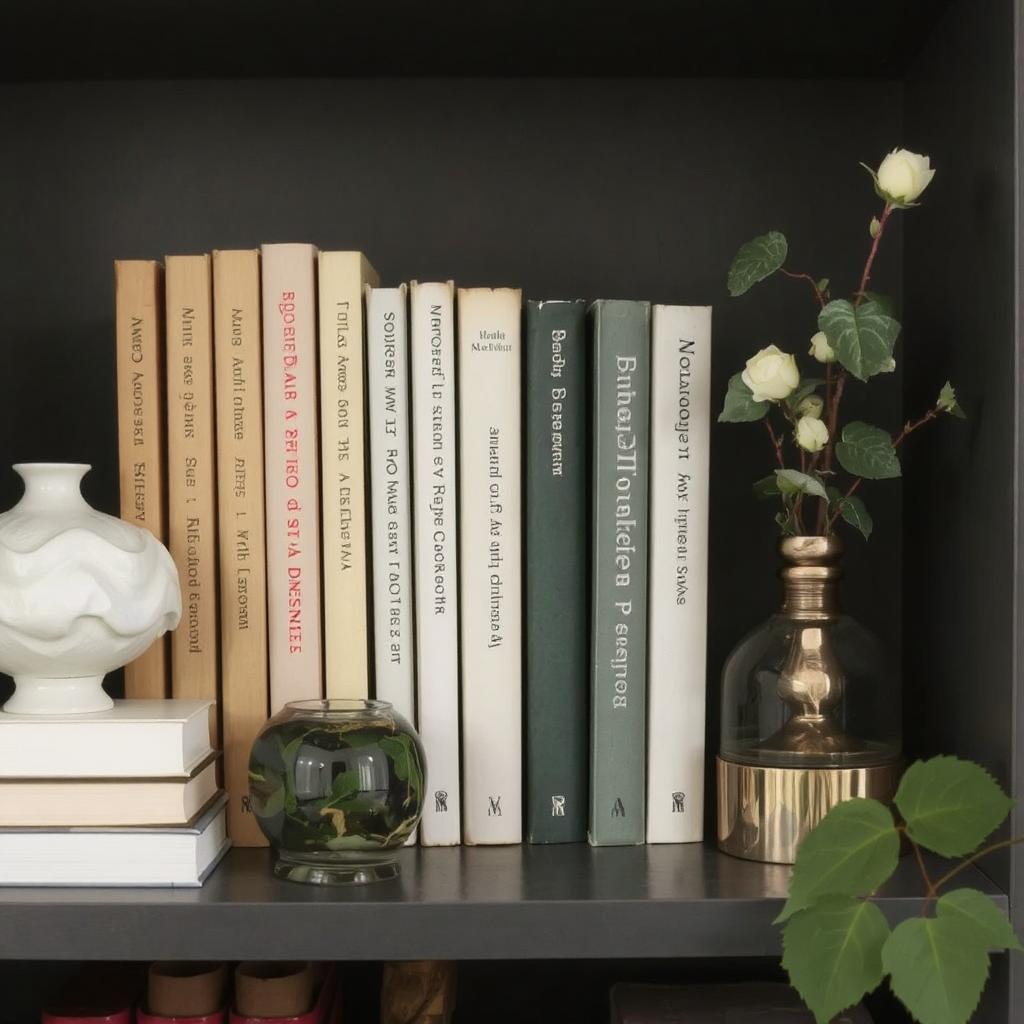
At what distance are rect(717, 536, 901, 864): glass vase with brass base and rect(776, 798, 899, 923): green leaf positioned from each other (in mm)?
90

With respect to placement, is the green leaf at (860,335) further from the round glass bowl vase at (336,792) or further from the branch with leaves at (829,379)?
the round glass bowl vase at (336,792)

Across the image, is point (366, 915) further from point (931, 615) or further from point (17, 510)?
point (931, 615)

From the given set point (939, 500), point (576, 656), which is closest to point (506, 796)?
point (576, 656)

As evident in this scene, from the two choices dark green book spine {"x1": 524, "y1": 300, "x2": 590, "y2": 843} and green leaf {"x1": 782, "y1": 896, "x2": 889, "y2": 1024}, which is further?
dark green book spine {"x1": 524, "y1": 300, "x2": 590, "y2": 843}

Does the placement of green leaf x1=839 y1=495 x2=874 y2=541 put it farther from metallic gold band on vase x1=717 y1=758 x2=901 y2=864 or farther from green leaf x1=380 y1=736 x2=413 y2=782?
green leaf x1=380 y1=736 x2=413 y2=782

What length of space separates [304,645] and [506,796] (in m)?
0.15

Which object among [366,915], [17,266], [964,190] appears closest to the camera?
[366,915]

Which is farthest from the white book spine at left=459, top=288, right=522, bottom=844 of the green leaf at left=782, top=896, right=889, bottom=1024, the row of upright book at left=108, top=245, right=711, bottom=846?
the green leaf at left=782, top=896, right=889, bottom=1024

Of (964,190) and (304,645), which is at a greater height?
(964,190)

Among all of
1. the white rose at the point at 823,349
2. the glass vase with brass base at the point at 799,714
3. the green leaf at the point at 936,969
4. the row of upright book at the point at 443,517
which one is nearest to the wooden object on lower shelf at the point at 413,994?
the row of upright book at the point at 443,517

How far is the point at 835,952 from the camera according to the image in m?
0.62

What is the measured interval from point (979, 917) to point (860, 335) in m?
0.31

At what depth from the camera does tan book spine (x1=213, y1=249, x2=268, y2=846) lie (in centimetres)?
77

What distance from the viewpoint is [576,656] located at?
2.57 ft
